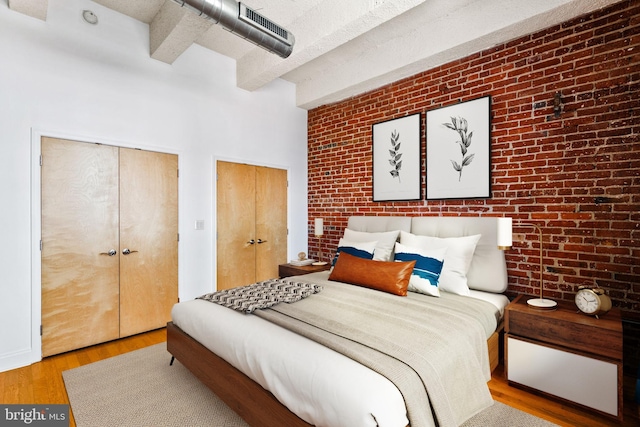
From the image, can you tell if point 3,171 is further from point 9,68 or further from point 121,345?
point 121,345

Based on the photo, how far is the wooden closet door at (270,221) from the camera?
14.6 ft

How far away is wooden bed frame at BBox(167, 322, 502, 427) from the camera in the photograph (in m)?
1.61

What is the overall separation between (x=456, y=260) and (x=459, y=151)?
118 cm

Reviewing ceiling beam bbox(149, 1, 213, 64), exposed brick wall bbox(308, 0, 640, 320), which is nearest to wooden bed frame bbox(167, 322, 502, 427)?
exposed brick wall bbox(308, 0, 640, 320)

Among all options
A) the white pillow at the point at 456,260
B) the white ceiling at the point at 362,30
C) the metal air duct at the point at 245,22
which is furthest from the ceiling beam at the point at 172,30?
the white pillow at the point at 456,260

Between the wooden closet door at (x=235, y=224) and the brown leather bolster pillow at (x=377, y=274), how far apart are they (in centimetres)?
170

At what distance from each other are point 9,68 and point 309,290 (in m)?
3.18

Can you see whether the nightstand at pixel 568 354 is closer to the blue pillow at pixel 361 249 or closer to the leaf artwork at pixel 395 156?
the blue pillow at pixel 361 249

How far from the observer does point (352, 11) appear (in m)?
2.58

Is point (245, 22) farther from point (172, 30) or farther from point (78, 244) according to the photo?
point (78, 244)

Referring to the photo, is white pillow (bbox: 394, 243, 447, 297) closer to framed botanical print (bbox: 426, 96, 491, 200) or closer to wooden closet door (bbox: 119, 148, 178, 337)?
framed botanical print (bbox: 426, 96, 491, 200)

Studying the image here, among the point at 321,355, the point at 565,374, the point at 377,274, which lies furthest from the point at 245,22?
the point at 565,374

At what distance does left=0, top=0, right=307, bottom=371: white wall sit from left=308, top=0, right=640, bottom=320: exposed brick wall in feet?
8.23

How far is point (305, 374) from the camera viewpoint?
1474 mm
